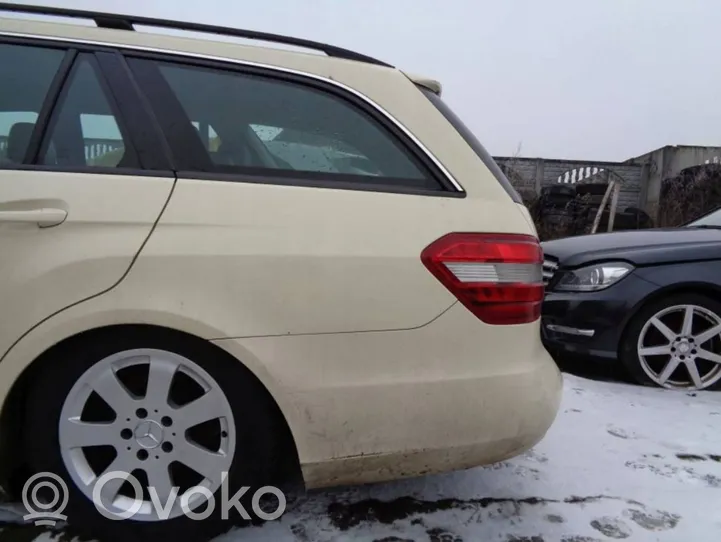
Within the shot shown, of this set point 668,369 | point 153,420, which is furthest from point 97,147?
point 668,369

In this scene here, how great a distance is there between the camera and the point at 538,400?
1.68 meters

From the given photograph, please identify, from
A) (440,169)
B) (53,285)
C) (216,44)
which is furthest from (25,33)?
(440,169)

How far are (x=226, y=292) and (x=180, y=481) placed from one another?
67cm

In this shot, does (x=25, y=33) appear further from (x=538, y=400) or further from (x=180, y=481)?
(x=538, y=400)

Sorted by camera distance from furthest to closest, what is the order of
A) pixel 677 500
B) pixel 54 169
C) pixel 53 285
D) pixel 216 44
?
pixel 677 500 < pixel 216 44 < pixel 54 169 < pixel 53 285

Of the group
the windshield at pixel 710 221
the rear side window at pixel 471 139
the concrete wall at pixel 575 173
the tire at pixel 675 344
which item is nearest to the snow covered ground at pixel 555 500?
the tire at pixel 675 344

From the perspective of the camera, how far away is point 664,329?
3262mm

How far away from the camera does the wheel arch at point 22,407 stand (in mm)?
1569

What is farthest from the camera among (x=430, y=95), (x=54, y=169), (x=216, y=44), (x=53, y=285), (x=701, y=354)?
(x=701, y=354)

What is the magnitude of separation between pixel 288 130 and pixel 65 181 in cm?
70

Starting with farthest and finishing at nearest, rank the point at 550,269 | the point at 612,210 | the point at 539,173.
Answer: the point at 539,173
the point at 612,210
the point at 550,269

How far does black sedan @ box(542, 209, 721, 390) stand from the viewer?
129 inches

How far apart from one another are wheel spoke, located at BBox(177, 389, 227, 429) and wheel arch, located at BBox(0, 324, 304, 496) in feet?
0.40

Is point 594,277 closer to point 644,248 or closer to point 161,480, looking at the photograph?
point 644,248
